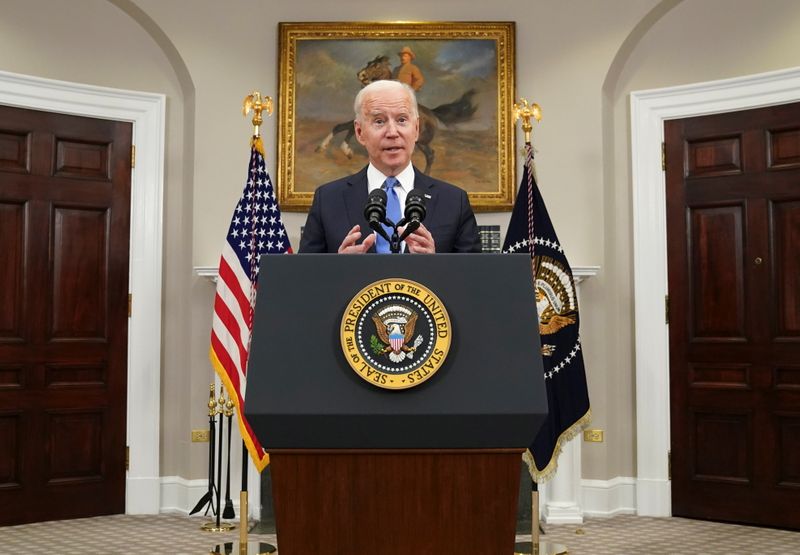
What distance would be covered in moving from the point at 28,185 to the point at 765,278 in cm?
484

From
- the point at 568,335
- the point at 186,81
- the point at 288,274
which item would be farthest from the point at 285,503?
the point at 186,81

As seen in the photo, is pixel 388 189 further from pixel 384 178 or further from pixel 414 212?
pixel 414 212

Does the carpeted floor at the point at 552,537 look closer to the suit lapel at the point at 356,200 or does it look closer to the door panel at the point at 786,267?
the door panel at the point at 786,267

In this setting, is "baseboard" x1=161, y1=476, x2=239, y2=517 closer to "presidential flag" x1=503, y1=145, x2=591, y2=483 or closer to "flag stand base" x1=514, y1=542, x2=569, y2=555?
"flag stand base" x1=514, y1=542, x2=569, y2=555

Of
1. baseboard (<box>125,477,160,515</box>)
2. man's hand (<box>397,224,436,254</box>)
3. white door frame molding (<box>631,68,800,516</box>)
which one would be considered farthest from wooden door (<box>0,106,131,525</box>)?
man's hand (<box>397,224,436,254</box>)

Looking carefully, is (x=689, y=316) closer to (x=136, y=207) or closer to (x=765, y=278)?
(x=765, y=278)

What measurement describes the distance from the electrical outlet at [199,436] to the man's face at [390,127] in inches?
148

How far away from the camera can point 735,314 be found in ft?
18.3

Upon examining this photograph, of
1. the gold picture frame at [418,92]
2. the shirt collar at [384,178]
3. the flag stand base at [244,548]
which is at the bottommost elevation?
the flag stand base at [244,548]

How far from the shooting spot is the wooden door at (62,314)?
550 centimetres

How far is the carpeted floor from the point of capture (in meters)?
4.71

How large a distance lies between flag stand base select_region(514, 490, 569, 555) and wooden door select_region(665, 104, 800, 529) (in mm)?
1431

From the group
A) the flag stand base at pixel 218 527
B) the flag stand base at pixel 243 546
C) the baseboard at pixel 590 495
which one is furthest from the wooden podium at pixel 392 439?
the baseboard at pixel 590 495

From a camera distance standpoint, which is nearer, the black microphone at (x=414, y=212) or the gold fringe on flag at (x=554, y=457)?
the black microphone at (x=414, y=212)
